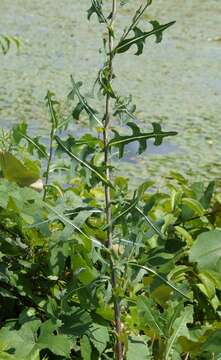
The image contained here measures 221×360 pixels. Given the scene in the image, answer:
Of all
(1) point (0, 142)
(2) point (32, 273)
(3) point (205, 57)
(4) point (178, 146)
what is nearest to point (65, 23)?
(3) point (205, 57)

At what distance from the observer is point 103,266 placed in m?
0.99

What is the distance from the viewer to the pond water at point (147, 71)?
3.22 metres

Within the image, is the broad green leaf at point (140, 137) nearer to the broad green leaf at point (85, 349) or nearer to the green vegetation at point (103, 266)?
the green vegetation at point (103, 266)

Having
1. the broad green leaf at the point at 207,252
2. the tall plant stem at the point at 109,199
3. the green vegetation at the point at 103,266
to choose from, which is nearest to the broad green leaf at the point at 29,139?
the green vegetation at the point at 103,266

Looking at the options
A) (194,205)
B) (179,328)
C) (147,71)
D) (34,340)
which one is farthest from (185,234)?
(147,71)

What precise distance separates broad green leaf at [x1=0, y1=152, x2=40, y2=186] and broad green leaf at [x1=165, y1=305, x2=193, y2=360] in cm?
33

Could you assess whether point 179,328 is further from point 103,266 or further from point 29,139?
point 29,139

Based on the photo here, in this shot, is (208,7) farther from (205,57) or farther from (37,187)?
(37,187)

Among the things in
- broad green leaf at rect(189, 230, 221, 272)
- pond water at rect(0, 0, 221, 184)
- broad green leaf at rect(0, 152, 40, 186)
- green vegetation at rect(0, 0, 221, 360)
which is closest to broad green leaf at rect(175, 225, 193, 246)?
green vegetation at rect(0, 0, 221, 360)

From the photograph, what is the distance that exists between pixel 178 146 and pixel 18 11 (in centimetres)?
295

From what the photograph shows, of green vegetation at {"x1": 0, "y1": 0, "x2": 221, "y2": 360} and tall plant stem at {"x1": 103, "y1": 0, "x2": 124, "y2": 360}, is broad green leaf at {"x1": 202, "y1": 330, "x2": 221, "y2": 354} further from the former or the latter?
tall plant stem at {"x1": 103, "y1": 0, "x2": 124, "y2": 360}

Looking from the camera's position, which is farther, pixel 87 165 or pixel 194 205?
pixel 194 205

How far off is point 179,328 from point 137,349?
60 mm

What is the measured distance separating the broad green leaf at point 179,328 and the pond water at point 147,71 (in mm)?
1748
